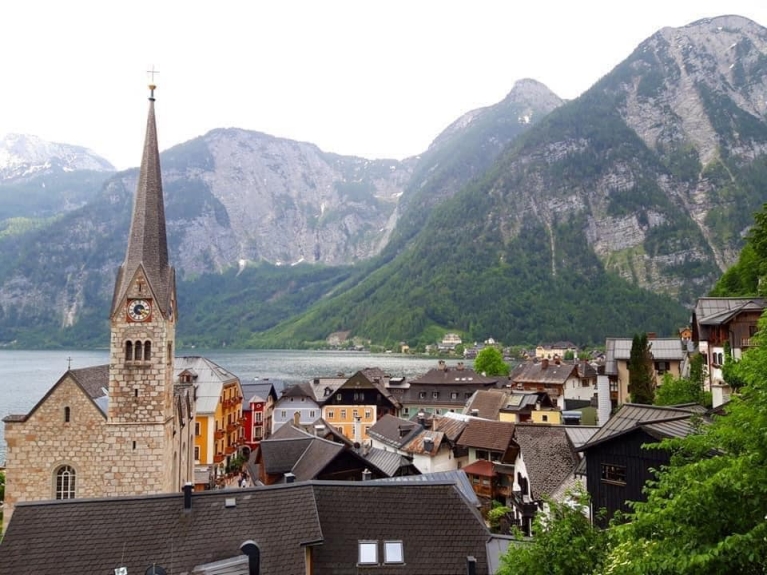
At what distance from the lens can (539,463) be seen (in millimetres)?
38938

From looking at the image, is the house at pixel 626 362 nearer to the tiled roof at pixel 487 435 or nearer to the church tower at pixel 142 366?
the tiled roof at pixel 487 435

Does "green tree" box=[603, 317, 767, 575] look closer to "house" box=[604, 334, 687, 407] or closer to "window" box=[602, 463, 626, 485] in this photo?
"window" box=[602, 463, 626, 485]

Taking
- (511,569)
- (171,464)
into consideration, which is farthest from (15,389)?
(511,569)

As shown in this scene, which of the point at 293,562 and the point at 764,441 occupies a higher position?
the point at 764,441

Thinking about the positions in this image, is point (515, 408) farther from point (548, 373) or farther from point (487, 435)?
point (548, 373)

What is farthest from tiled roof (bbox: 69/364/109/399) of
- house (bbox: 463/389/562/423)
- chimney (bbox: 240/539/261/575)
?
house (bbox: 463/389/562/423)

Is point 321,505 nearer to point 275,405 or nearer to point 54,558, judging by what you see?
point 54,558

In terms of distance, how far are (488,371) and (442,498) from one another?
367 feet

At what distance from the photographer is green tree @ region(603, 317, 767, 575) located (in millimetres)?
9461

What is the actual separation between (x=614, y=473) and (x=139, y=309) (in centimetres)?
2414

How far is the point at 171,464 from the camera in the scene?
34.9m

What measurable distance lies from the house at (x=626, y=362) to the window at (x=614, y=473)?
110ft

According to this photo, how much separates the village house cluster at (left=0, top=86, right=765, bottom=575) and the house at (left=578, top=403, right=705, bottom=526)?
0.08 meters

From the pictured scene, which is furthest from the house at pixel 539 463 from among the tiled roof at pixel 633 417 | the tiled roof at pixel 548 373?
the tiled roof at pixel 548 373
